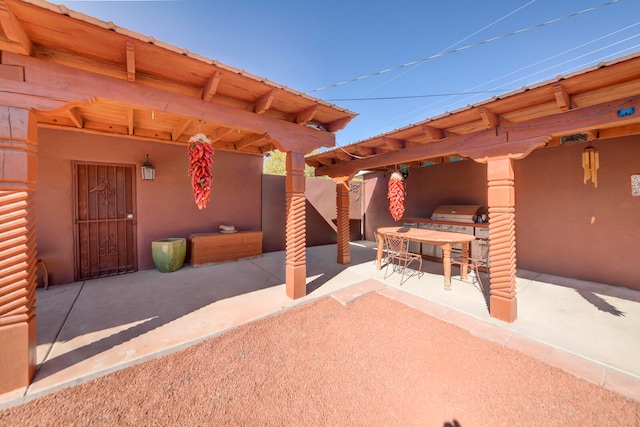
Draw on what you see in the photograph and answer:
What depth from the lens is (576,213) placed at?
15.7 ft

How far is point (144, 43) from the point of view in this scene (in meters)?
2.23

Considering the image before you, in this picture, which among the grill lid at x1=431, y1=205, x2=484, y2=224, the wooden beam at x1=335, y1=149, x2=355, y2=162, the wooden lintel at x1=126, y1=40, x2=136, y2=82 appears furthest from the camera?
the grill lid at x1=431, y1=205, x2=484, y2=224

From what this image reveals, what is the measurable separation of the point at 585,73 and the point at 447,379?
327 cm

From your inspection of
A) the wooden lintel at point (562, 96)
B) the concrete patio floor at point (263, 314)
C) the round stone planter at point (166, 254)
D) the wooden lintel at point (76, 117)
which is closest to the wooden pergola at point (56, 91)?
the concrete patio floor at point (263, 314)

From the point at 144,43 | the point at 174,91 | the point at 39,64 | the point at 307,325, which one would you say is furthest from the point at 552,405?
the point at 39,64

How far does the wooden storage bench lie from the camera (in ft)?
18.7

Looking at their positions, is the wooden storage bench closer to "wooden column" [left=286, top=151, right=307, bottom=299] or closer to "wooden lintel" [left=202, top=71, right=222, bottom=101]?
"wooden column" [left=286, top=151, right=307, bottom=299]

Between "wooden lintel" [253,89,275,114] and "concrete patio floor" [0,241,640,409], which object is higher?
"wooden lintel" [253,89,275,114]

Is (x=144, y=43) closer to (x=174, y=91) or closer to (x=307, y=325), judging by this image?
(x=174, y=91)

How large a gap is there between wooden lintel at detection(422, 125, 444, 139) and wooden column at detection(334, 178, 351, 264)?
2.47 meters

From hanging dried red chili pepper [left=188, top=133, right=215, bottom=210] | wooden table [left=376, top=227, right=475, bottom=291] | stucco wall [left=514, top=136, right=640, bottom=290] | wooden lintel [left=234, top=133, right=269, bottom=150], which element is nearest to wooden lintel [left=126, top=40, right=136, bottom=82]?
hanging dried red chili pepper [left=188, top=133, right=215, bottom=210]

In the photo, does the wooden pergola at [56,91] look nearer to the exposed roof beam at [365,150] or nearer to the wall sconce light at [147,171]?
the exposed roof beam at [365,150]

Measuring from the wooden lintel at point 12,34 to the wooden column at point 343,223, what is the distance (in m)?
5.18

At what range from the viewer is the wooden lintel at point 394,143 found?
179 inches
